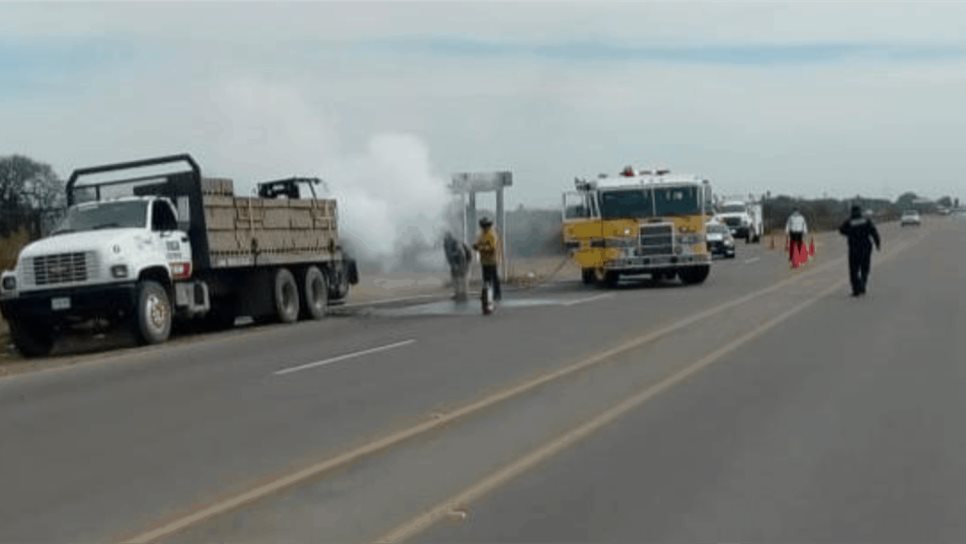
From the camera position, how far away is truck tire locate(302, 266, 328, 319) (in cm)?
2934

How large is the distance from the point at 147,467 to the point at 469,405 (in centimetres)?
338

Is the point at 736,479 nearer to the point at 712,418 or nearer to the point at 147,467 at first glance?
the point at 712,418

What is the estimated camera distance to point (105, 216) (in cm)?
2534

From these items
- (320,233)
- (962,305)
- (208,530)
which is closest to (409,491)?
(208,530)

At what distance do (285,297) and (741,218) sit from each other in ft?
168

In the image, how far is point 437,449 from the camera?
11.0 metres

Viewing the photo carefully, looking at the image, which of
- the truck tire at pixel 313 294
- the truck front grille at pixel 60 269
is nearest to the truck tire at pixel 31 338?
the truck front grille at pixel 60 269

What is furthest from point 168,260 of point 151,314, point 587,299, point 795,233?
point 795,233

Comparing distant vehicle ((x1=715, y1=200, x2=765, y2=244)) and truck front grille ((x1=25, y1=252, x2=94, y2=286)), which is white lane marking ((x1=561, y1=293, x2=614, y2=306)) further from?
distant vehicle ((x1=715, y1=200, x2=765, y2=244))

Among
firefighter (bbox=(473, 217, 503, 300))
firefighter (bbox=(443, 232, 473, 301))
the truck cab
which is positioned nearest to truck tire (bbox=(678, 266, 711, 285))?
firefighter (bbox=(443, 232, 473, 301))

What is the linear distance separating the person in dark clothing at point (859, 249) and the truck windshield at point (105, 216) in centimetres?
1259

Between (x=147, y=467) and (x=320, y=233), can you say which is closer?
(x=147, y=467)

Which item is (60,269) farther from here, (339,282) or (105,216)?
(339,282)

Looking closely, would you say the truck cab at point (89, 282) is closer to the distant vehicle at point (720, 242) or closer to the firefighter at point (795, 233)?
the firefighter at point (795, 233)
